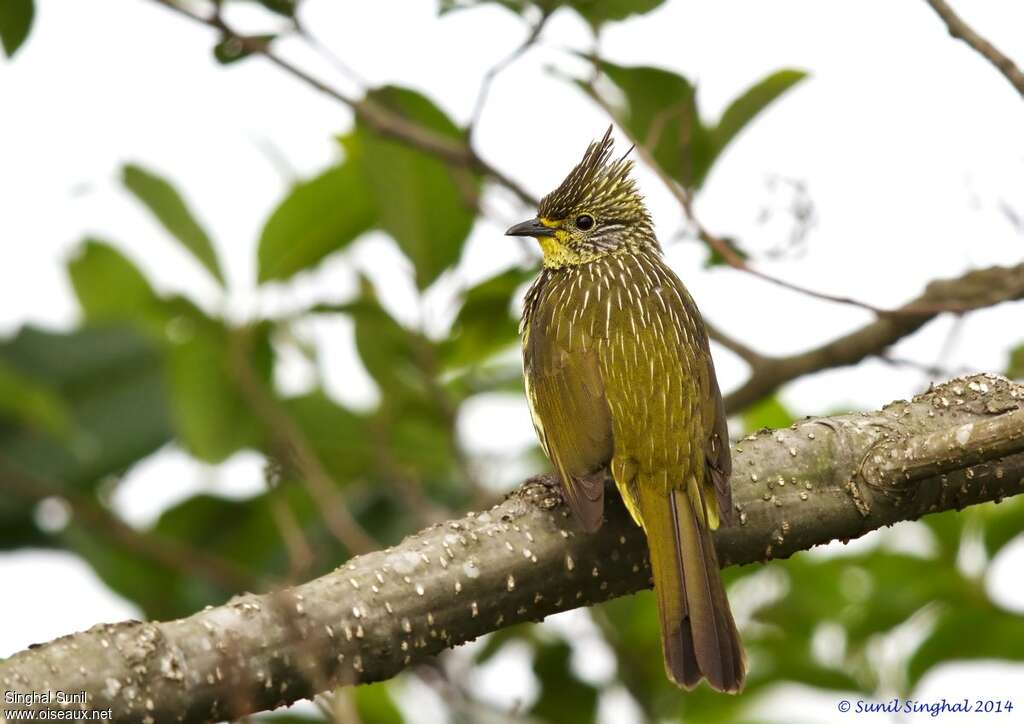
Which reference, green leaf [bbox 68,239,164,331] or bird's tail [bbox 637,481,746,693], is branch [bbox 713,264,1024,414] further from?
green leaf [bbox 68,239,164,331]

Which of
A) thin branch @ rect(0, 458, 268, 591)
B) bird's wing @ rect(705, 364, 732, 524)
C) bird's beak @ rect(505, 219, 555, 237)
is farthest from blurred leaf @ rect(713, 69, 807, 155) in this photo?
thin branch @ rect(0, 458, 268, 591)

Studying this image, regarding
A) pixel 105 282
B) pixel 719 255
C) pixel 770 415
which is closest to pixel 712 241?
pixel 719 255

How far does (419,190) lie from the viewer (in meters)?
5.34

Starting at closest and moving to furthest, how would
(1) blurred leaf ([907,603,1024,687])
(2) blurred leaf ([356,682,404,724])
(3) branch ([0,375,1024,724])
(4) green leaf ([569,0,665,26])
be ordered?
(3) branch ([0,375,1024,724]) → (4) green leaf ([569,0,665,26]) → (1) blurred leaf ([907,603,1024,687]) → (2) blurred leaf ([356,682,404,724])

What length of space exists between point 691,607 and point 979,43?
1.66m

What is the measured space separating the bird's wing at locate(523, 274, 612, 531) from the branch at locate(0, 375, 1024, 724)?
0.47ft

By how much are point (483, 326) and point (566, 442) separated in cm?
159

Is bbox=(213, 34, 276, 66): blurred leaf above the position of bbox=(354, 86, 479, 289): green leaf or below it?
above

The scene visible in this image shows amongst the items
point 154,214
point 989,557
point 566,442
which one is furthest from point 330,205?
point 989,557

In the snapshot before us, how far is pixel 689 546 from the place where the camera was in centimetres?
379

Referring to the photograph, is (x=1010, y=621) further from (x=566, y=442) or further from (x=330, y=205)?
(x=330, y=205)

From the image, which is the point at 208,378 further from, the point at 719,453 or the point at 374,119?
the point at 719,453

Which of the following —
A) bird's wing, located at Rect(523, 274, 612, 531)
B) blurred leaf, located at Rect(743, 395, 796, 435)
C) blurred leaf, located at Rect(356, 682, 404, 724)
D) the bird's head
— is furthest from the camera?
blurred leaf, located at Rect(743, 395, 796, 435)

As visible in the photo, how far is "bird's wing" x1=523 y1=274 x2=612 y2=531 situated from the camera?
13.1 ft
